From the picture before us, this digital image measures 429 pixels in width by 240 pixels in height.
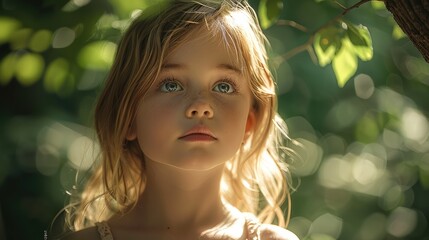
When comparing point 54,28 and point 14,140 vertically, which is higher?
point 54,28

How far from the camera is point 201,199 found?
2066 millimetres

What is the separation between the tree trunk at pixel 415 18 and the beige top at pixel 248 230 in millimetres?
633

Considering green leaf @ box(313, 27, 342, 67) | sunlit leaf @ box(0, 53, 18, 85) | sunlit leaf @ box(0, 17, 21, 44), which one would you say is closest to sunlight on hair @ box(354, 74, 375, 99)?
green leaf @ box(313, 27, 342, 67)

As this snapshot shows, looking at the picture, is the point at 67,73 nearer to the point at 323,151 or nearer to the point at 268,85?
the point at 268,85

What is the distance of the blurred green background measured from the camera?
2727 millimetres

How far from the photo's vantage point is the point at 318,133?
3203 mm

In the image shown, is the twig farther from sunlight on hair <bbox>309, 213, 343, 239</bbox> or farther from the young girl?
sunlight on hair <bbox>309, 213, 343, 239</bbox>

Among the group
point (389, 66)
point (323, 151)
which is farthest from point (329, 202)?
A: point (389, 66)

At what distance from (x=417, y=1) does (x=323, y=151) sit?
1.69 meters

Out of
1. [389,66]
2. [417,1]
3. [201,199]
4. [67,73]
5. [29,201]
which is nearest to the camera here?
[417,1]

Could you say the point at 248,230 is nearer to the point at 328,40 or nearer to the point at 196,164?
the point at 196,164

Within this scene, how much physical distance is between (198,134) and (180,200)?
8.1 inches

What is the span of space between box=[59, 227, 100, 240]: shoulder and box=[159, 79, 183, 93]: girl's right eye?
36cm

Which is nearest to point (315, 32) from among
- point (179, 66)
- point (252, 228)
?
point (179, 66)
